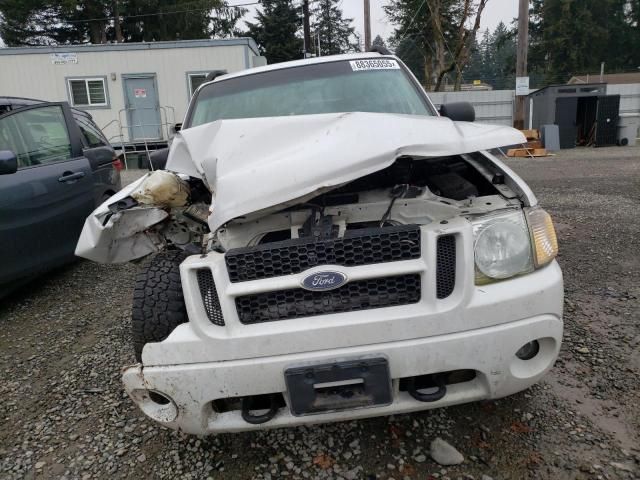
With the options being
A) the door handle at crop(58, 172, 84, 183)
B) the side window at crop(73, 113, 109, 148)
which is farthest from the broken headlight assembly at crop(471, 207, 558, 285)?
the side window at crop(73, 113, 109, 148)

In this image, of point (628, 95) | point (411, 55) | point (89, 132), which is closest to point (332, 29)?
point (411, 55)

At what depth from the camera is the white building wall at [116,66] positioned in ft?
51.4

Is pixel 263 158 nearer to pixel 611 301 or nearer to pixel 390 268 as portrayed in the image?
pixel 390 268

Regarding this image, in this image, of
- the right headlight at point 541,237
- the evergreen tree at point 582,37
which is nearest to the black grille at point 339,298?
the right headlight at point 541,237

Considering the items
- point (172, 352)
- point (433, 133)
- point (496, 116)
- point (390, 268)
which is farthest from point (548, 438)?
point (496, 116)

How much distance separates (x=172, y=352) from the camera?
172cm

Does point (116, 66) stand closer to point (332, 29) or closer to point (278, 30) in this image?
point (278, 30)

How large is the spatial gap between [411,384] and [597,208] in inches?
226

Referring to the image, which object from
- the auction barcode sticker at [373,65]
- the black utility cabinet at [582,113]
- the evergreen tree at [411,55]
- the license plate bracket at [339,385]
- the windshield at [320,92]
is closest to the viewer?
the license plate bracket at [339,385]

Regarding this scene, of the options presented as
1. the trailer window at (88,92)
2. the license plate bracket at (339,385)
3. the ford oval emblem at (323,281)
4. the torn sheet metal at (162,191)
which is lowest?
the license plate bracket at (339,385)

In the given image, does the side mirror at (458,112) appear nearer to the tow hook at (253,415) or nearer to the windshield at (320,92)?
the windshield at (320,92)

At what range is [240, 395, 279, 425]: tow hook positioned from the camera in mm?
1771

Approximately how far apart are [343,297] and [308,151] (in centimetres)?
62

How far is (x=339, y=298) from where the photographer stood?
1.75 metres
